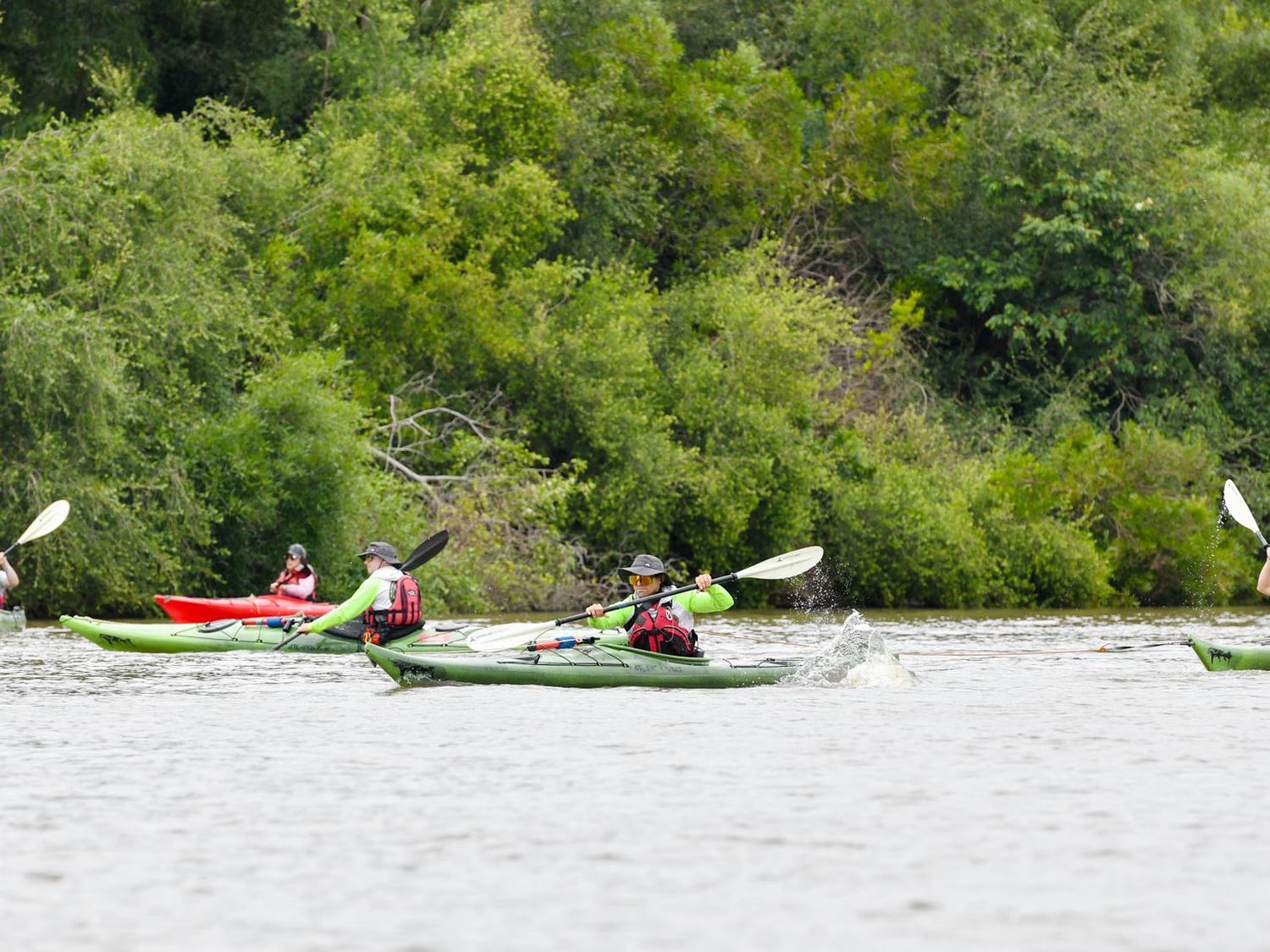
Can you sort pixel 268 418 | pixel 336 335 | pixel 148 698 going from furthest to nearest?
1. pixel 336 335
2. pixel 268 418
3. pixel 148 698

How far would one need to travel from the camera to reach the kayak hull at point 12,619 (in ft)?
80.9

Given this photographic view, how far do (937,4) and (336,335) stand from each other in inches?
682

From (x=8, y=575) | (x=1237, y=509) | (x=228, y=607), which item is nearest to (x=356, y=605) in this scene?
(x=228, y=607)

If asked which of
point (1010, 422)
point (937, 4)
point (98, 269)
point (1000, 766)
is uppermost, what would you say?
point (937, 4)

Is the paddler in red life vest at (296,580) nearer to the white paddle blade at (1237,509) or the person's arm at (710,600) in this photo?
the person's arm at (710,600)

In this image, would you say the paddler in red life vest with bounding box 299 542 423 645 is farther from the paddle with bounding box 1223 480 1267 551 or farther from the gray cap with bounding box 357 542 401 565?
the paddle with bounding box 1223 480 1267 551

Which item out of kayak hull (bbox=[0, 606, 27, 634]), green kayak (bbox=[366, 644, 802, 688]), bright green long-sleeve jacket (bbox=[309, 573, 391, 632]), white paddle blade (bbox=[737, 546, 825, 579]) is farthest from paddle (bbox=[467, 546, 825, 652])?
kayak hull (bbox=[0, 606, 27, 634])

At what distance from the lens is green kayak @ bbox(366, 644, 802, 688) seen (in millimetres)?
17828

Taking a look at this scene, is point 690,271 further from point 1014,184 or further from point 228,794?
point 228,794

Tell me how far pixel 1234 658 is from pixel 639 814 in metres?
9.95

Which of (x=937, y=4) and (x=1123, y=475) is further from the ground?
(x=937, y=4)

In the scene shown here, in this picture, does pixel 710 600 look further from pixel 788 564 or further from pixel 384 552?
pixel 384 552

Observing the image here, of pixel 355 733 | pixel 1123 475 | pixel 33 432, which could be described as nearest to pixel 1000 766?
pixel 355 733

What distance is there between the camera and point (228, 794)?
12062 mm
